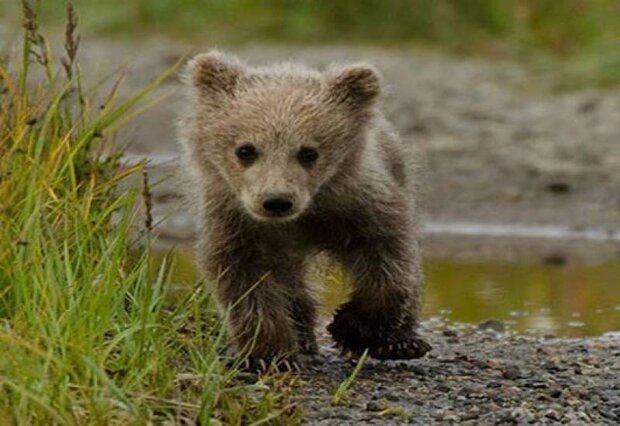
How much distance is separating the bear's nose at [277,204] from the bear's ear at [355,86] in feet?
2.24

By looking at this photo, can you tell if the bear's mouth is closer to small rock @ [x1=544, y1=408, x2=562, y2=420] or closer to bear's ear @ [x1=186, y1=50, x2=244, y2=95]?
bear's ear @ [x1=186, y1=50, x2=244, y2=95]

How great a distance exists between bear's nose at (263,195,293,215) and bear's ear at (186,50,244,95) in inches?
26.7

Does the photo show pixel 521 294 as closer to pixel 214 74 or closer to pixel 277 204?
pixel 214 74

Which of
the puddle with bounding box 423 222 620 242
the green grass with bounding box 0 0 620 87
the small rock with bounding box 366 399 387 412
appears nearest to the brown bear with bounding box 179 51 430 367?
the small rock with bounding box 366 399 387 412

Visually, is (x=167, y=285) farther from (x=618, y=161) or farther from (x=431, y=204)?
(x=618, y=161)

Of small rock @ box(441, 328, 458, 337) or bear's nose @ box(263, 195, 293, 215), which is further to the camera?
small rock @ box(441, 328, 458, 337)

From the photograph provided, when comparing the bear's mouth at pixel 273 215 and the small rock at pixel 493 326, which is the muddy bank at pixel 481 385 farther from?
the bear's mouth at pixel 273 215

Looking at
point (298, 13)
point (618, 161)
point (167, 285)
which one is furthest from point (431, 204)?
point (167, 285)

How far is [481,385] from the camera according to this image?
7.37 metres

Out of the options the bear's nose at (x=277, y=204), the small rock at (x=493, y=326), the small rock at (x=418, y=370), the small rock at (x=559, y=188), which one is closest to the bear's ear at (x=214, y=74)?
the bear's nose at (x=277, y=204)

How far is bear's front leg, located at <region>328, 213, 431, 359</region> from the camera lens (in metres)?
7.68

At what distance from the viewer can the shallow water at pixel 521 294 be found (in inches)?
370

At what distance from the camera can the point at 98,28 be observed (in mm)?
19562

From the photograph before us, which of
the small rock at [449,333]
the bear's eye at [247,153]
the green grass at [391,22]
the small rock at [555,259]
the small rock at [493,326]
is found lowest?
the small rock at [449,333]
